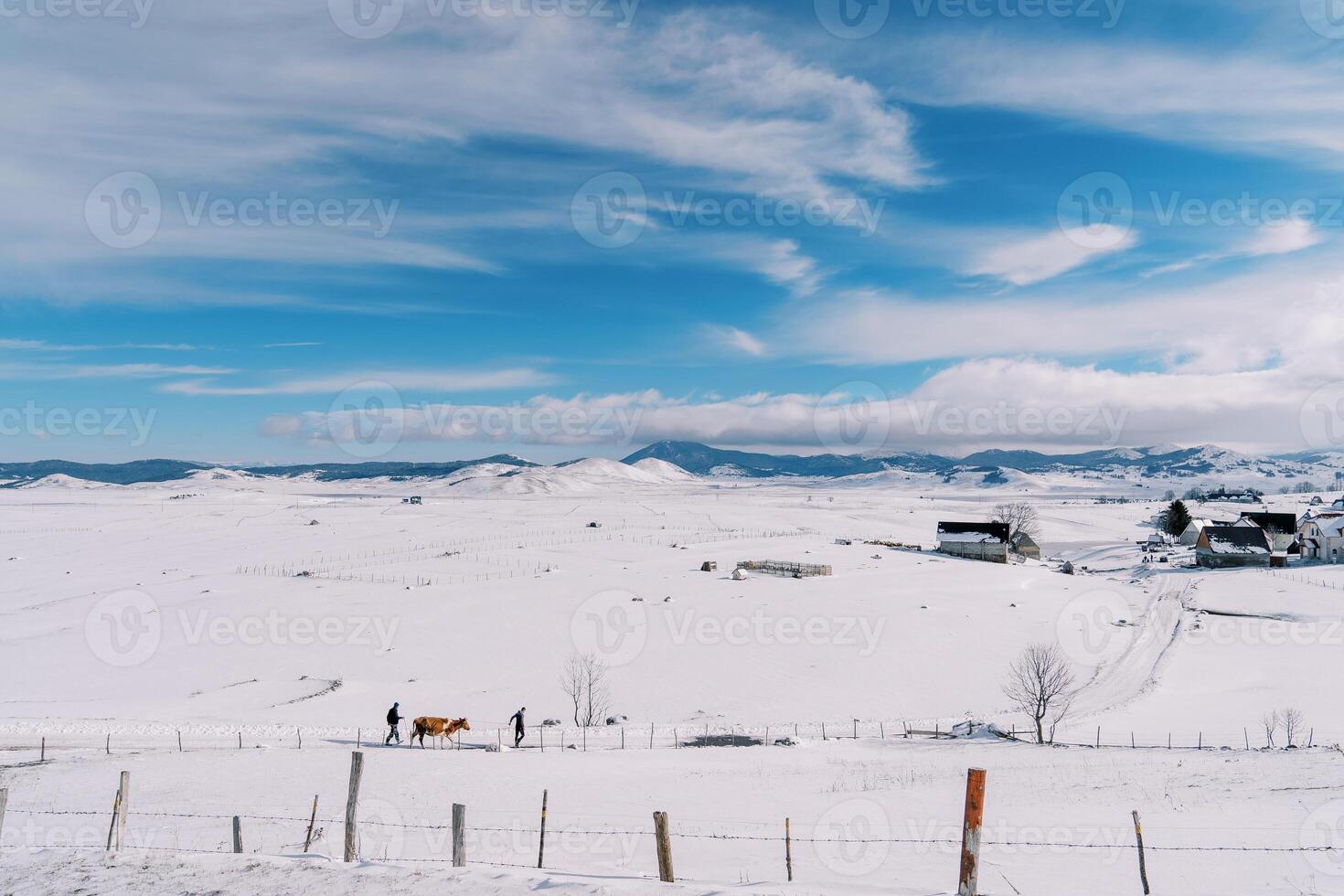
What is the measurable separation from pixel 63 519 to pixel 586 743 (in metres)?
154

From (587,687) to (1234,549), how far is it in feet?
249

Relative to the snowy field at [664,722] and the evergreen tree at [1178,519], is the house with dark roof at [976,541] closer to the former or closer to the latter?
the snowy field at [664,722]

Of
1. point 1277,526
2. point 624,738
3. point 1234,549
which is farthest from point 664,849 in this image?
point 1277,526

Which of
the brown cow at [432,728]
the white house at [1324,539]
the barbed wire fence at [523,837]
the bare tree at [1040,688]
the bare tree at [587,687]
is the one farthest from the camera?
the white house at [1324,539]

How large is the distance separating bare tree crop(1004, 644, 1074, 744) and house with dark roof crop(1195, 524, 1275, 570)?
5248 cm

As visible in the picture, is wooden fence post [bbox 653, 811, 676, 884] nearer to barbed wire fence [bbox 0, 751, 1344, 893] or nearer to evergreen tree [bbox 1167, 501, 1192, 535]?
barbed wire fence [bbox 0, 751, 1344, 893]

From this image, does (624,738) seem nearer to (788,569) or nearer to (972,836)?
(972,836)

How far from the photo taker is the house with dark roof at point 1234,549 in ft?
254

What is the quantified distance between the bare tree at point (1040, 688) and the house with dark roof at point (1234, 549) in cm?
5248

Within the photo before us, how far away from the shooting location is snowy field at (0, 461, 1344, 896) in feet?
43.8

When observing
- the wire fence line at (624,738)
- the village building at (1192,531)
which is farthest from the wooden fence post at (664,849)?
the village building at (1192,531)

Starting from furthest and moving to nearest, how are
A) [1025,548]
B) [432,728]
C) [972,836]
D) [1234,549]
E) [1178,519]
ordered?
[1178,519] < [1025,548] < [1234,549] < [432,728] < [972,836]

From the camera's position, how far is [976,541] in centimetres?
8731

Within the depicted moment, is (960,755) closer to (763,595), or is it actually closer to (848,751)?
(848,751)
